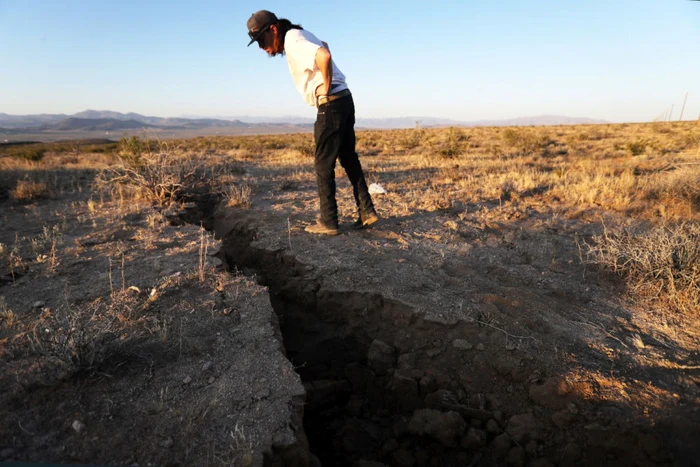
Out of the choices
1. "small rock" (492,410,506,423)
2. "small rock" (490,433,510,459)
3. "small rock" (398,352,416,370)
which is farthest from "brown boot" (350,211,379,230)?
"small rock" (490,433,510,459)

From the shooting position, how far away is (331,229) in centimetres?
399

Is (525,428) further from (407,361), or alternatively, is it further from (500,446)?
(407,361)

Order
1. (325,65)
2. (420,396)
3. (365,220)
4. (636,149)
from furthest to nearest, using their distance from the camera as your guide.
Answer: (636,149), (365,220), (325,65), (420,396)

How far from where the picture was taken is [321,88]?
343 centimetres

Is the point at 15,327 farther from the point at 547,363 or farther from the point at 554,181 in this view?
the point at 554,181

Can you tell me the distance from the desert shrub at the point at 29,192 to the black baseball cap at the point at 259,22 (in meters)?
4.23

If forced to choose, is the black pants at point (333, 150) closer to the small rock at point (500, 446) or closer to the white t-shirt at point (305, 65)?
the white t-shirt at point (305, 65)

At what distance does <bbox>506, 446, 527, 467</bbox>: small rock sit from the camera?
2.02 meters

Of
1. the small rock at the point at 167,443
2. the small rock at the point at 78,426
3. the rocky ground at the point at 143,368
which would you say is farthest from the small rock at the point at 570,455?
the small rock at the point at 78,426

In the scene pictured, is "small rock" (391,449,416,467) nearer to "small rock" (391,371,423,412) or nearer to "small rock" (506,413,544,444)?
"small rock" (391,371,423,412)

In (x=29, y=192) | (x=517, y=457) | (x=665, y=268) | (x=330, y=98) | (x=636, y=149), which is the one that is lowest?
(x=517, y=457)

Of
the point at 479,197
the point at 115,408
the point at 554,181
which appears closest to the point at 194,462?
the point at 115,408

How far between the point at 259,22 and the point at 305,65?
0.48 m

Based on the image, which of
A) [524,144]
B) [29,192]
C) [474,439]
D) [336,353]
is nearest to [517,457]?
[474,439]
